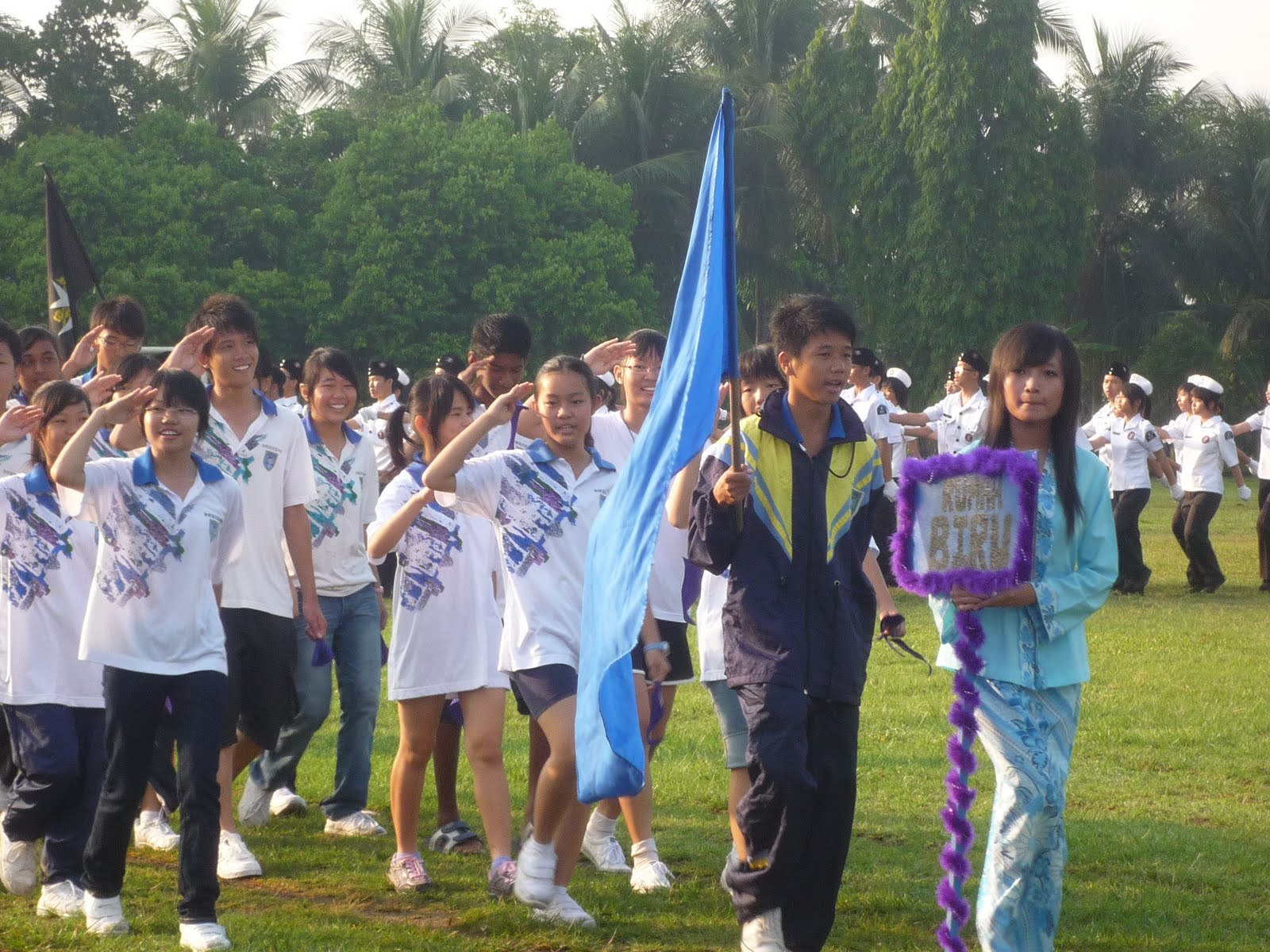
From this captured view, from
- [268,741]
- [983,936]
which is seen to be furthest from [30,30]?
[983,936]

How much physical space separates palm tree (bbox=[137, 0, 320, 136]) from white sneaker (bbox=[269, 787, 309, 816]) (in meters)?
40.3

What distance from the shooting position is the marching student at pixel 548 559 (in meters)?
5.46

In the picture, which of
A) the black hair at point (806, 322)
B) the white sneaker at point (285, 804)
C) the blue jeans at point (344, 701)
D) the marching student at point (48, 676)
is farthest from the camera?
the white sneaker at point (285, 804)

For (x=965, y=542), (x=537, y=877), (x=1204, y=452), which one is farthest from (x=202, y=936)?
(x=1204, y=452)

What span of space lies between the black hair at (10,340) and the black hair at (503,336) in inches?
71.5

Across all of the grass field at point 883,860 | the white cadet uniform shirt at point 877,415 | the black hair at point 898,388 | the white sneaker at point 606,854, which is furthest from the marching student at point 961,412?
the white sneaker at point 606,854

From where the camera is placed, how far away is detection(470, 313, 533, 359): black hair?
22.1ft

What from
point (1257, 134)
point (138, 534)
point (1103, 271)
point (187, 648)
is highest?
point (1257, 134)

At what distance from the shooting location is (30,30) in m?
40.2

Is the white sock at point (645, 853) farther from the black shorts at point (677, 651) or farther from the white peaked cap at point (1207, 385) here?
the white peaked cap at point (1207, 385)

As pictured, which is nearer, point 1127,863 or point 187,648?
point 187,648

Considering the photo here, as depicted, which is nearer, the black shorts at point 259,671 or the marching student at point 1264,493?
the black shorts at point 259,671

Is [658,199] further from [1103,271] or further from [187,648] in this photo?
[187,648]

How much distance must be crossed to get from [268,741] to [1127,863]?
3.37 meters
